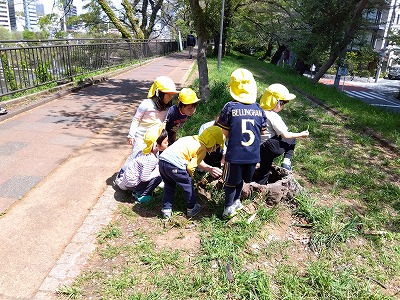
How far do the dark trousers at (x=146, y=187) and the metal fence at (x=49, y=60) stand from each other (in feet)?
16.1

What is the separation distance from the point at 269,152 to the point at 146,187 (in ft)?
4.76

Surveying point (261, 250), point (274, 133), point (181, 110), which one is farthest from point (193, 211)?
point (274, 133)

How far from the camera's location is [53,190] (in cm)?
380

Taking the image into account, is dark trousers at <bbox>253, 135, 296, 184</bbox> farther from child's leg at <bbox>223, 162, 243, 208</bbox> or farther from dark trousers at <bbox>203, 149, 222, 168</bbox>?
child's leg at <bbox>223, 162, 243, 208</bbox>

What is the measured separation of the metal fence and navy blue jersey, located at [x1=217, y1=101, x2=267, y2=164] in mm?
5878

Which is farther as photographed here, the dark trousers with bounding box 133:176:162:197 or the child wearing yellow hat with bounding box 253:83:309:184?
the child wearing yellow hat with bounding box 253:83:309:184

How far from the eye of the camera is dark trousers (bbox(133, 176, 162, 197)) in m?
3.60

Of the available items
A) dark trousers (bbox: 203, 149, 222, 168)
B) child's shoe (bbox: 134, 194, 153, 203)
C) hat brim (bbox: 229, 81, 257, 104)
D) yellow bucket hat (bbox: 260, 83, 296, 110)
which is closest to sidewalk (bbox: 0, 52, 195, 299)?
child's shoe (bbox: 134, 194, 153, 203)

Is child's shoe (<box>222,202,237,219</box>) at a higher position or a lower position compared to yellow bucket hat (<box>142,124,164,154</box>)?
lower

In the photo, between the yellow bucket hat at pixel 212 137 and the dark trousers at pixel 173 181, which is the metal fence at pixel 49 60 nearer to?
the dark trousers at pixel 173 181

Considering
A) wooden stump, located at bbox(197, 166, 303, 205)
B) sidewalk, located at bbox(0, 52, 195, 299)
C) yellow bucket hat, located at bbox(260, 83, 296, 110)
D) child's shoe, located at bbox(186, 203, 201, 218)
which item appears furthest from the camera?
yellow bucket hat, located at bbox(260, 83, 296, 110)

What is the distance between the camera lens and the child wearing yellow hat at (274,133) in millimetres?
3711

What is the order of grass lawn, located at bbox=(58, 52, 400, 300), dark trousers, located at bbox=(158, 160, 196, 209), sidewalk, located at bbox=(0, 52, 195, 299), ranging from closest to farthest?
grass lawn, located at bbox=(58, 52, 400, 300) → sidewalk, located at bbox=(0, 52, 195, 299) → dark trousers, located at bbox=(158, 160, 196, 209)

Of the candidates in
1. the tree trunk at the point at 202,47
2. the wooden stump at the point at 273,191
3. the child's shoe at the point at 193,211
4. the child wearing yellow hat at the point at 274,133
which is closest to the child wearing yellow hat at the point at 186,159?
the child's shoe at the point at 193,211
